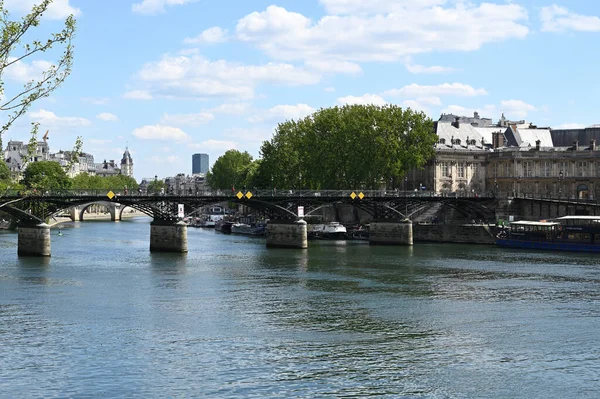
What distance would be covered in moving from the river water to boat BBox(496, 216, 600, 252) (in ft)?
46.2

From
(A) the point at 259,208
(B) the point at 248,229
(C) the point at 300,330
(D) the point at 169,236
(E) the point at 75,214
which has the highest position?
(A) the point at 259,208

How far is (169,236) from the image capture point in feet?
266

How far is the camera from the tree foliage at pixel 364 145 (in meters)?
105

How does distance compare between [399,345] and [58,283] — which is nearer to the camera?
[399,345]

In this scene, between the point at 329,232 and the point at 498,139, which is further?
the point at 498,139

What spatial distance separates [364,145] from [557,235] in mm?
27725

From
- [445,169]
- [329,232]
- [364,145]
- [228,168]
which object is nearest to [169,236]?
[329,232]

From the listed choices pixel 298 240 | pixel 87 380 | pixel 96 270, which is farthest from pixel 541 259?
pixel 87 380

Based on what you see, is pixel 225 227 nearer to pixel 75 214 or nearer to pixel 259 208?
pixel 259 208

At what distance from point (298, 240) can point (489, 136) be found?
4944cm

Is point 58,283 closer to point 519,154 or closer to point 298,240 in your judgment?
point 298,240

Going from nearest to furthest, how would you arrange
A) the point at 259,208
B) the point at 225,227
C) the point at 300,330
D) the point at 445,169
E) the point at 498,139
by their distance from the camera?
the point at 300,330 → the point at 259,208 → the point at 445,169 → the point at 498,139 → the point at 225,227

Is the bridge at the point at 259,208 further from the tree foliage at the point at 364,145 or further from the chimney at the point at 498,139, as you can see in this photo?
the chimney at the point at 498,139

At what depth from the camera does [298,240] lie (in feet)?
287
